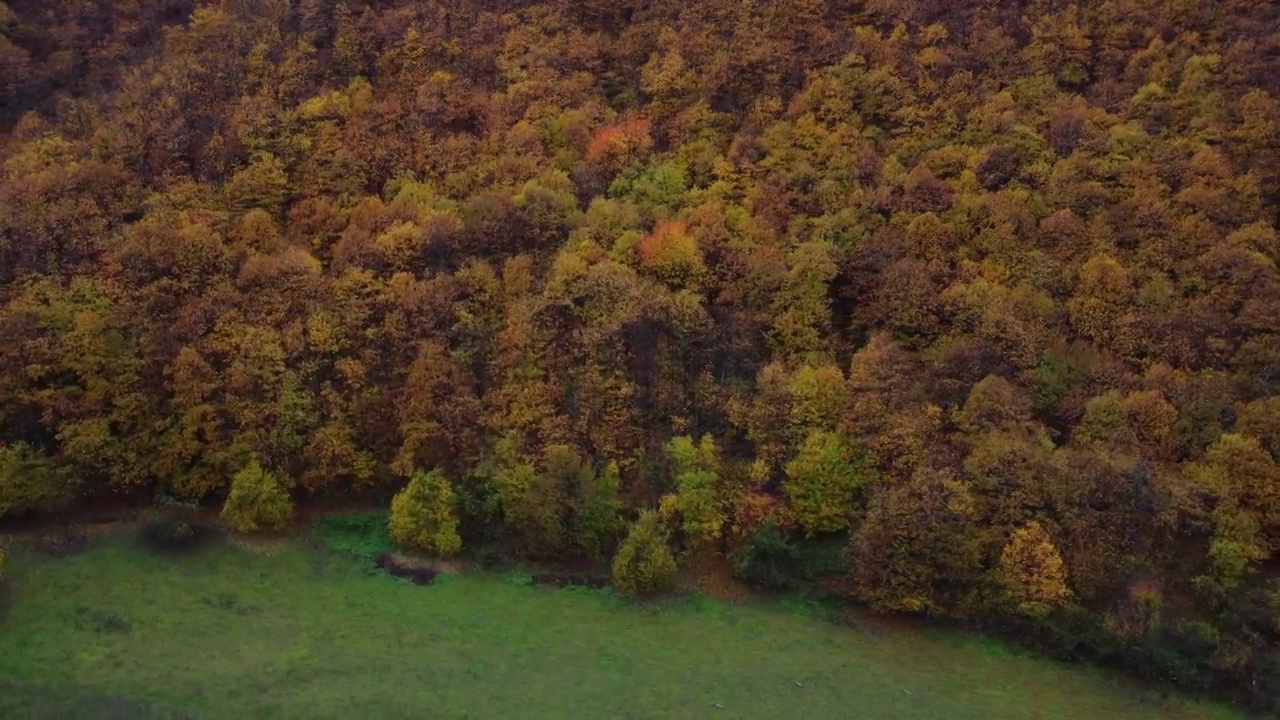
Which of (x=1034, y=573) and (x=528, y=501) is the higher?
(x=1034, y=573)

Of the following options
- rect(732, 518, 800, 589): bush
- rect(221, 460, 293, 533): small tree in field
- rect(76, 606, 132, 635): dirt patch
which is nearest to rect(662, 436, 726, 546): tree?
rect(732, 518, 800, 589): bush

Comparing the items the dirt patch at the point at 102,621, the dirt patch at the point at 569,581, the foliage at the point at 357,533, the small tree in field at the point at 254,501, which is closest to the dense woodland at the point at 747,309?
the small tree in field at the point at 254,501

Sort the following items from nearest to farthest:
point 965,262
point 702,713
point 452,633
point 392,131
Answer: point 702,713 → point 452,633 → point 965,262 → point 392,131

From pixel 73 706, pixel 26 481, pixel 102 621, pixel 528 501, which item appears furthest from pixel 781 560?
pixel 26 481

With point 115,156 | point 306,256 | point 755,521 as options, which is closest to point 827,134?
point 755,521

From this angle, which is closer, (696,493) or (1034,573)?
(1034,573)

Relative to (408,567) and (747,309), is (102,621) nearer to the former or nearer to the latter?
(408,567)

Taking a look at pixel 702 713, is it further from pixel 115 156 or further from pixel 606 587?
pixel 115 156
